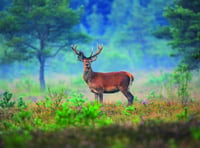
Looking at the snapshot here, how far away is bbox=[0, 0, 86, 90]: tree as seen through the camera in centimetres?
2414

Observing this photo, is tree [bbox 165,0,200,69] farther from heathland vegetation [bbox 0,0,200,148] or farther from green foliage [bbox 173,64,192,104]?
green foliage [bbox 173,64,192,104]

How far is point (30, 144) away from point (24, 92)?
76.8 feet

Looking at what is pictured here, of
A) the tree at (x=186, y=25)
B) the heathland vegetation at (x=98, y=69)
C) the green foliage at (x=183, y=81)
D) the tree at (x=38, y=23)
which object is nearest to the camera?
the heathland vegetation at (x=98, y=69)

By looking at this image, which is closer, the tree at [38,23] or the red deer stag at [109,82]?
the red deer stag at [109,82]

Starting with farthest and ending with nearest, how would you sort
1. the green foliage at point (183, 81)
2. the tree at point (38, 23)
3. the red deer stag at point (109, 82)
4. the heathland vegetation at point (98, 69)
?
the tree at point (38, 23)
the red deer stag at point (109, 82)
the green foliage at point (183, 81)
the heathland vegetation at point (98, 69)

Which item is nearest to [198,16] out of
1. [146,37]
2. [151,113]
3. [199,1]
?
[199,1]

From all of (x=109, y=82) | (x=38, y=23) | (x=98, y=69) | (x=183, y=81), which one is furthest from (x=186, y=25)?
(x=98, y=69)

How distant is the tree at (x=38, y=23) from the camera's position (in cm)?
2414

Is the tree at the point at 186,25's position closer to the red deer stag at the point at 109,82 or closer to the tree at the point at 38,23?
the red deer stag at the point at 109,82

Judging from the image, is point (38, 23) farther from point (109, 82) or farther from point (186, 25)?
point (109, 82)

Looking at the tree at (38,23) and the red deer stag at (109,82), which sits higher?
the tree at (38,23)

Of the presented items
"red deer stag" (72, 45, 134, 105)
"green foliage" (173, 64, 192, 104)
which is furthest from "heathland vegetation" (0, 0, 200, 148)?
"red deer stag" (72, 45, 134, 105)

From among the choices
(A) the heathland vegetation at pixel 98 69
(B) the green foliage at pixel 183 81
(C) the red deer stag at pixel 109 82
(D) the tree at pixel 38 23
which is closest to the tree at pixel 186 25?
(A) the heathland vegetation at pixel 98 69

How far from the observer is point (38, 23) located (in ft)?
83.1
